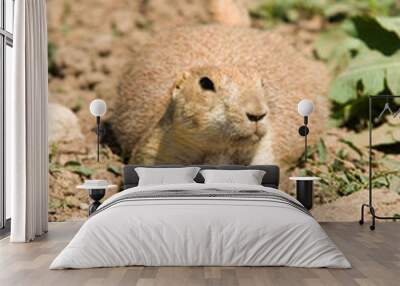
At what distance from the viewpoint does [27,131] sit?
4.91 m

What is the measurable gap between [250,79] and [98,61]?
209 centimetres

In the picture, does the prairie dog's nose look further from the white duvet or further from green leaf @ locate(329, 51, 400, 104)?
the white duvet

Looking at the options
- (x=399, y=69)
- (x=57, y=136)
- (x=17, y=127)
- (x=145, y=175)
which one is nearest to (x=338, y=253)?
(x=145, y=175)

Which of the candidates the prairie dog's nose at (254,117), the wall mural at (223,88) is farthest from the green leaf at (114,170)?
the prairie dog's nose at (254,117)

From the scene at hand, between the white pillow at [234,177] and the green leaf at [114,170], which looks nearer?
the white pillow at [234,177]

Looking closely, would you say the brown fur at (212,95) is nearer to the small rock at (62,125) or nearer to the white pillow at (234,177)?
the white pillow at (234,177)

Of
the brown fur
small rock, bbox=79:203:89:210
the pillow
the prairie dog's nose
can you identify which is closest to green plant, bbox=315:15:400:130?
the brown fur

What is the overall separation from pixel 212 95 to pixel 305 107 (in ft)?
3.16

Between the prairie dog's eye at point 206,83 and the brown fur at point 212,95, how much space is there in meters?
0.04

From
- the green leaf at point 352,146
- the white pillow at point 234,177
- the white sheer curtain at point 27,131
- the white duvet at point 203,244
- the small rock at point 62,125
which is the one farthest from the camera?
the small rock at point 62,125

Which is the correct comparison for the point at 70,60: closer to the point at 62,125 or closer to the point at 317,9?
the point at 62,125

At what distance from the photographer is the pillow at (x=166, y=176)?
213 inches

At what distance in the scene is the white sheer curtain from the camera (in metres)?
4.85

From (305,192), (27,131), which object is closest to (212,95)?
(305,192)
